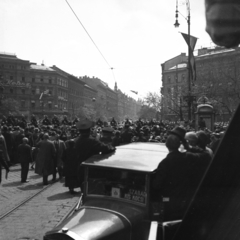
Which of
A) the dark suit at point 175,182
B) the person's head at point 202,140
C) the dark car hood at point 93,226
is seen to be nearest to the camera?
the dark car hood at point 93,226

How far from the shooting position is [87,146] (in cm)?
468

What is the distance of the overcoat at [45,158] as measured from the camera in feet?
34.5

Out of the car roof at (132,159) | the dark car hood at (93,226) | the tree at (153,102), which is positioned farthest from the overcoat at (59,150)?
the tree at (153,102)

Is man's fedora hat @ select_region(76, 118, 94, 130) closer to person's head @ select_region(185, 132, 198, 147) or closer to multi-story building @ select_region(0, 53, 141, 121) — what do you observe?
person's head @ select_region(185, 132, 198, 147)

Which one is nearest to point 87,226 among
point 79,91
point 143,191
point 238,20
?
point 143,191

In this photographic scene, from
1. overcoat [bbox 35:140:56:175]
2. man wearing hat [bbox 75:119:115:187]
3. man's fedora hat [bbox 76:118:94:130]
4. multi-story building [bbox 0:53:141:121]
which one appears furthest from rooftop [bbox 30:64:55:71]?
man wearing hat [bbox 75:119:115:187]

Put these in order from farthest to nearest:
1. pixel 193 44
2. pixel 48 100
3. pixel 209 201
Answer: pixel 48 100 → pixel 193 44 → pixel 209 201

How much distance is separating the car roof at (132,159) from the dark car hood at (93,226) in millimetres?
531

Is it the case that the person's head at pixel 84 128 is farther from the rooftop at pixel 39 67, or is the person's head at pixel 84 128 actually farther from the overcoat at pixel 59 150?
the rooftop at pixel 39 67

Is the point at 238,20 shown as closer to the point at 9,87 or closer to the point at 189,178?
the point at 189,178

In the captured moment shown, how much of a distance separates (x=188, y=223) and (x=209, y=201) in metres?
0.11

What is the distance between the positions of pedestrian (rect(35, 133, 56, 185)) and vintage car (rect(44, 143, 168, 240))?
688 centimetres

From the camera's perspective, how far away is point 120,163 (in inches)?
141

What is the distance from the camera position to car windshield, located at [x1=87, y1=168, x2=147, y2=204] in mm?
3434
